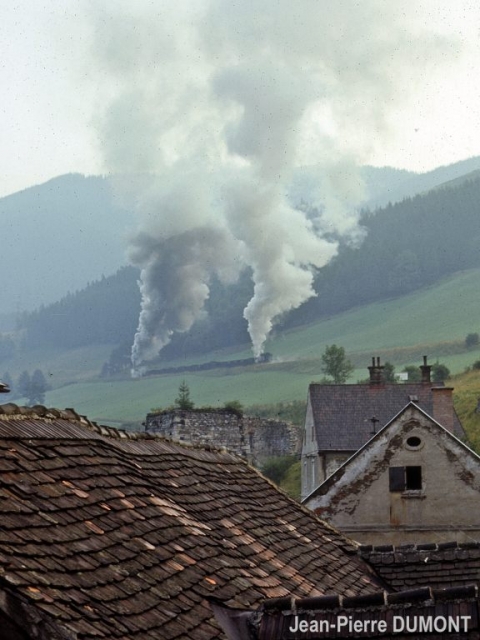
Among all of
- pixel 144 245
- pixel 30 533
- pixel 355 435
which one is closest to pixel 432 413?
pixel 355 435

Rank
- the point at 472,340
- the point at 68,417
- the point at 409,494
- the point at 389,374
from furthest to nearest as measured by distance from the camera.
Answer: the point at 472,340, the point at 389,374, the point at 409,494, the point at 68,417

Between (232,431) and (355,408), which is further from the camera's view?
(232,431)

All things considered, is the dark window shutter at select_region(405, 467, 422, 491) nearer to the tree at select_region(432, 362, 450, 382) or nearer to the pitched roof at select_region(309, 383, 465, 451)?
the pitched roof at select_region(309, 383, 465, 451)

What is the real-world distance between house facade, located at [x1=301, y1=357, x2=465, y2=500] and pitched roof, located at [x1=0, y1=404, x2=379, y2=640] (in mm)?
42202

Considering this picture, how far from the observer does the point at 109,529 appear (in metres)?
8.09

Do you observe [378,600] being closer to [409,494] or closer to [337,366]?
[409,494]

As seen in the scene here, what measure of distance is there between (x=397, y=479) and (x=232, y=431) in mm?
52926

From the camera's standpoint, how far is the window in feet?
106

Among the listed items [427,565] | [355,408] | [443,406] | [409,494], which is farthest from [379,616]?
[355,408]

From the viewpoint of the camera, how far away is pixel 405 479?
3231cm

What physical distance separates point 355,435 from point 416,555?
136 feet

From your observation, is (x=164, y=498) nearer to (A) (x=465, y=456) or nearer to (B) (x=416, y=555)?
(B) (x=416, y=555)

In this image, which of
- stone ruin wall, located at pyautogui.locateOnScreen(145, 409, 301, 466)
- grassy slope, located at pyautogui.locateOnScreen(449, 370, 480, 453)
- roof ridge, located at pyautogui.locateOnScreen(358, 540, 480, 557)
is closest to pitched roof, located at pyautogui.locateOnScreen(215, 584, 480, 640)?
roof ridge, located at pyautogui.locateOnScreen(358, 540, 480, 557)

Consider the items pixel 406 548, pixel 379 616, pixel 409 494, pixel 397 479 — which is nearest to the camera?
pixel 379 616
